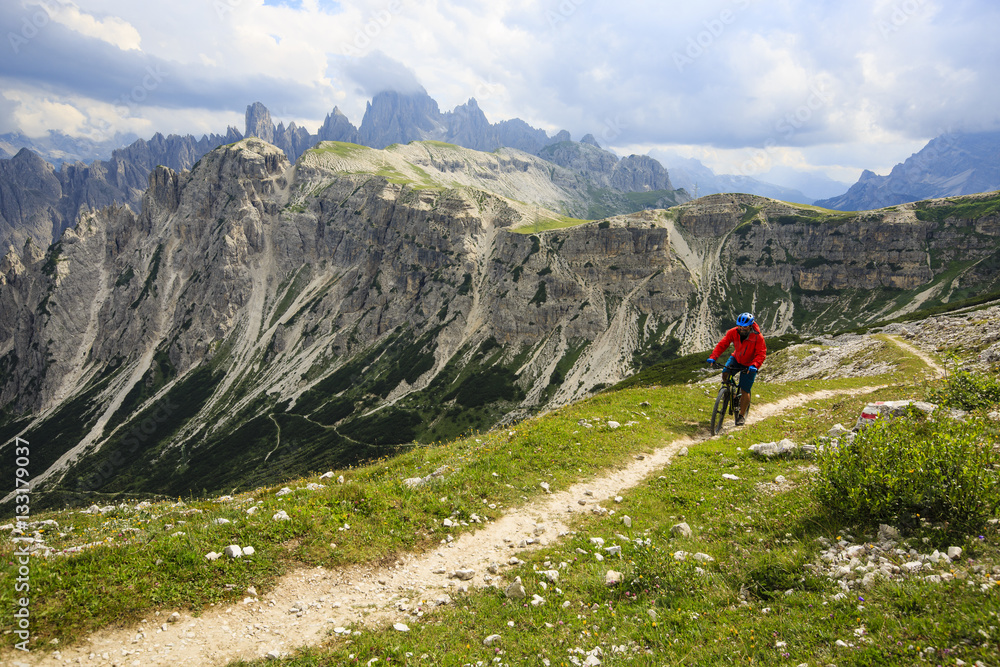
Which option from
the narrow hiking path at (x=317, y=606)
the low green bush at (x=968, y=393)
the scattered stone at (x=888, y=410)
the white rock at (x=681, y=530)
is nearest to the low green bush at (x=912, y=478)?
the white rock at (x=681, y=530)

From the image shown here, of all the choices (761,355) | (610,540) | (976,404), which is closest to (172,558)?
(610,540)

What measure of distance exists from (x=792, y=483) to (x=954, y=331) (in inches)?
2346

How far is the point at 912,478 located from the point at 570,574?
690 cm

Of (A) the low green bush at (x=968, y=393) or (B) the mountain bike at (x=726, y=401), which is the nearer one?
(A) the low green bush at (x=968, y=393)

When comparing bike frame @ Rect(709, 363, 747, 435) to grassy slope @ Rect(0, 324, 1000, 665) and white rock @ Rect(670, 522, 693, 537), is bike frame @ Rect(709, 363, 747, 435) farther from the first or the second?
white rock @ Rect(670, 522, 693, 537)

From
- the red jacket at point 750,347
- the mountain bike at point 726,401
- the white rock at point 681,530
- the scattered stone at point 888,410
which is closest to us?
the white rock at point 681,530

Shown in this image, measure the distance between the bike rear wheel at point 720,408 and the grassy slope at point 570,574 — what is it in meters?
4.01

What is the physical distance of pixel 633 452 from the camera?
690 inches

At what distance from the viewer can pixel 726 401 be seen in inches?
790

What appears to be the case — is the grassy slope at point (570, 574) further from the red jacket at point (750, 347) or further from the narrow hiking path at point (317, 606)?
the red jacket at point (750, 347)

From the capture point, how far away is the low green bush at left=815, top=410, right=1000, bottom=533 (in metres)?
7.46

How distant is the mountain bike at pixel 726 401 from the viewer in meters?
19.4

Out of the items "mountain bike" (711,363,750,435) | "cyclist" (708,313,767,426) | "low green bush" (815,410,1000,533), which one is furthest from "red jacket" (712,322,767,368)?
"low green bush" (815,410,1000,533)

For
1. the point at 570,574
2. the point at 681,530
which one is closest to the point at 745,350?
the point at 681,530
